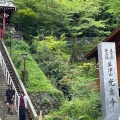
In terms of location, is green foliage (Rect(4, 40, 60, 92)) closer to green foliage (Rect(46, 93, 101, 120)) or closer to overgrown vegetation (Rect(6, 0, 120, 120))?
overgrown vegetation (Rect(6, 0, 120, 120))

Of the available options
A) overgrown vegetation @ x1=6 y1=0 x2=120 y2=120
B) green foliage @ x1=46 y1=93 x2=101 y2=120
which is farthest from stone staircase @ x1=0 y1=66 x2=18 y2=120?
green foliage @ x1=46 y1=93 x2=101 y2=120

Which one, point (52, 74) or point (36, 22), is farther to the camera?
point (36, 22)

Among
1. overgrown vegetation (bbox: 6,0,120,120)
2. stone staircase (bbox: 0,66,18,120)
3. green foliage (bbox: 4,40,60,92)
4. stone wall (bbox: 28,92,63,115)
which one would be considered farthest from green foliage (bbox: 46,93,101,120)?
overgrown vegetation (bbox: 6,0,120,120)

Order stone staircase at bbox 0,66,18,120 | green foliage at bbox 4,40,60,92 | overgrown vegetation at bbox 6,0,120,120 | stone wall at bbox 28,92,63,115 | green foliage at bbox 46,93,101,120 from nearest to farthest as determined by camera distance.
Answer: green foliage at bbox 46,93,101,120 → stone staircase at bbox 0,66,18,120 → stone wall at bbox 28,92,63,115 → green foliage at bbox 4,40,60,92 → overgrown vegetation at bbox 6,0,120,120

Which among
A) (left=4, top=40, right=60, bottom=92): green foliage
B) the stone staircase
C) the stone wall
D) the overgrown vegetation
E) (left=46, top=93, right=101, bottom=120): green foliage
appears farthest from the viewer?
the overgrown vegetation

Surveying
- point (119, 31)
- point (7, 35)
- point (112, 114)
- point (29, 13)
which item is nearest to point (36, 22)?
point (29, 13)

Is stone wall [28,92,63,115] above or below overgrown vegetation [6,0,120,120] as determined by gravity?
below

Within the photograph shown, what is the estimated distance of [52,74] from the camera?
3198 cm

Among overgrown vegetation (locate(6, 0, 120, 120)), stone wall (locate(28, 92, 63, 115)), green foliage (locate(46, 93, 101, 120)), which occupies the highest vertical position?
overgrown vegetation (locate(6, 0, 120, 120))

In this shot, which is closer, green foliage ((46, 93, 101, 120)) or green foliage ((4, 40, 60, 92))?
green foliage ((46, 93, 101, 120))

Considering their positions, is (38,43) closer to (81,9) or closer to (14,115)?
(81,9)

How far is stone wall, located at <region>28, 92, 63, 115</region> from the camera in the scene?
85.0 ft

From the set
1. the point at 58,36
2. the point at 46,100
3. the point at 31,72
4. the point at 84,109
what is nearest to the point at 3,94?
the point at 46,100

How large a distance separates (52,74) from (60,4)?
1128 centimetres
